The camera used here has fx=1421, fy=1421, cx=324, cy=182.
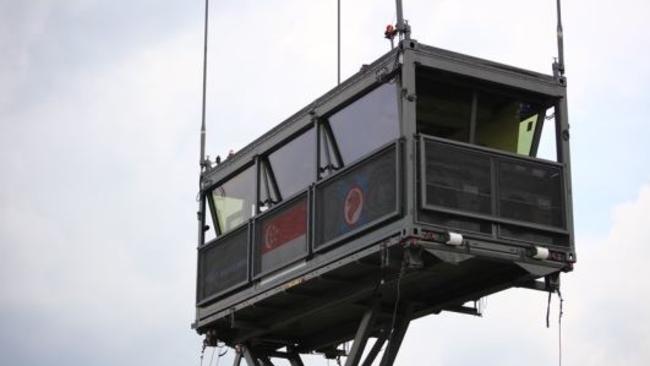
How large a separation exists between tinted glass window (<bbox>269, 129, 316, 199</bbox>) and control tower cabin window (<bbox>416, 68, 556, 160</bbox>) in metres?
2.17

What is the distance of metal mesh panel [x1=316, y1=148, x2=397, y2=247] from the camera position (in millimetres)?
22039

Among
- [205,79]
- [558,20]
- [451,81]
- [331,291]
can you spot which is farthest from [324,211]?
[205,79]

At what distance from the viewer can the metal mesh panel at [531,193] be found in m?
22.3

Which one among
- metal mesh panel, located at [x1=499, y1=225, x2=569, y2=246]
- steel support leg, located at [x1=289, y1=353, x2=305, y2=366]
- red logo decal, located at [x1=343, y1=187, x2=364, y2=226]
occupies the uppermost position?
red logo decal, located at [x1=343, y1=187, x2=364, y2=226]

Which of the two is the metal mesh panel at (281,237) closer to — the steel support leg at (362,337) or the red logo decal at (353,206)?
the red logo decal at (353,206)

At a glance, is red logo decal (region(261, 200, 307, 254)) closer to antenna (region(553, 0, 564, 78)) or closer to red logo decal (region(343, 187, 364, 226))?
red logo decal (region(343, 187, 364, 226))

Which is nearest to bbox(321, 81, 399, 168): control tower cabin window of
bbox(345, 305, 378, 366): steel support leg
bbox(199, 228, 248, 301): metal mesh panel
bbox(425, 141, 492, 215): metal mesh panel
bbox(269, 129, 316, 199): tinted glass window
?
bbox(269, 129, 316, 199): tinted glass window

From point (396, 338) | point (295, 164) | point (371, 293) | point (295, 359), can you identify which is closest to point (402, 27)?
point (295, 164)

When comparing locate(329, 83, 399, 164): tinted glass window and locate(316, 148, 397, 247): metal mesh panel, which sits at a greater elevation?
locate(329, 83, 399, 164): tinted glass window

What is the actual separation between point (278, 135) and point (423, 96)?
3.75m

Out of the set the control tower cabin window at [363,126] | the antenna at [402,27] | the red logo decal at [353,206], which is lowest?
the red logo decal at [353,206]

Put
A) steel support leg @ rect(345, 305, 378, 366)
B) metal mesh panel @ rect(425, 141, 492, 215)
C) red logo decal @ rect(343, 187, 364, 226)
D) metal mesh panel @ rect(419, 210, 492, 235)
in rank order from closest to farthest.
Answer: metal mesh panel @ rect(419, 210, 492, 235) < metal mesh panel @ rect(425, 141, 492, 215) < red logo decal @ rect(343, 187, 364, 226) < steel support leg @ rect(345, 305, 378, 366)

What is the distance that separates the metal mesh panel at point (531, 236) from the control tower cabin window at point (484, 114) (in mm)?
1646

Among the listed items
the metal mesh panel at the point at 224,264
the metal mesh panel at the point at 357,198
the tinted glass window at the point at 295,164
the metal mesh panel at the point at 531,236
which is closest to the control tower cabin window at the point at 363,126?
the metal mesh panel at the point at 357,198
